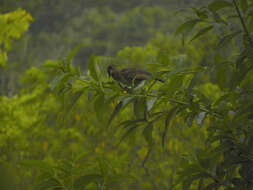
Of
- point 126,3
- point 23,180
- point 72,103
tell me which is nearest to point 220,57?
point 72,103

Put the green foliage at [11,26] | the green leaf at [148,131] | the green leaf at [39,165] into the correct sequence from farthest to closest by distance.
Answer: the green foliage at [11,26], the green leaf at [148,131], the green leaf at [39,165]

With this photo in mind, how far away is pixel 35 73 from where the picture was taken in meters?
2.59

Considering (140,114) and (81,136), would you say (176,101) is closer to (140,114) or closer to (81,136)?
(140,114)

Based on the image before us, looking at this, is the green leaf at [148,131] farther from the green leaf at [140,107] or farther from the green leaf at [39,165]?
the green leaf at [39,165]

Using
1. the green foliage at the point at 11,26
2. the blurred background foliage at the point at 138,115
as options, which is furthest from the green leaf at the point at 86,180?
the green foliage at the point at 11,26

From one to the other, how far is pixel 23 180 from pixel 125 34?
9020 mm

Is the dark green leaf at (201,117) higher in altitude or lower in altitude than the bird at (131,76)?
lower

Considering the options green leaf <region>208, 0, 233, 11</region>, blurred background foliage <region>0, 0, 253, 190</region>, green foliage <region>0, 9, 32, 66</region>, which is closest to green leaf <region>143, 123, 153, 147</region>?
blurred background foliage <region>0, 0, 253, 190</region>

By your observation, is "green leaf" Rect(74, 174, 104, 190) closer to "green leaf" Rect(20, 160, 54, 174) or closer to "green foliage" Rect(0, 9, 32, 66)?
"green leaf" Rect(20, 160, 54, 174)

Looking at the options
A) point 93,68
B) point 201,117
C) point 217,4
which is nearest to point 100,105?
point 93,68

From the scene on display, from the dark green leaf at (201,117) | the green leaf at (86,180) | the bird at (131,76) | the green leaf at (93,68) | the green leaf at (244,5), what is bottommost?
the green leaf at (86,180)

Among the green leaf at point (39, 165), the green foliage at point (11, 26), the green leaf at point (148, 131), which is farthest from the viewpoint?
the green foliage at point (11, 26)

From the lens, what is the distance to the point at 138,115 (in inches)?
23.2

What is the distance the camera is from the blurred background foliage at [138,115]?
556mm
